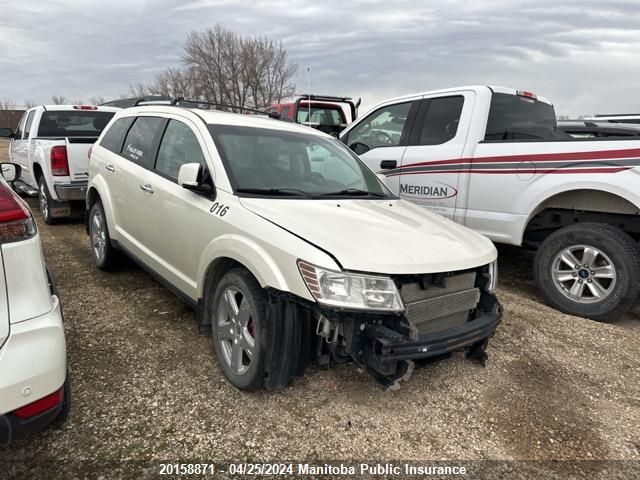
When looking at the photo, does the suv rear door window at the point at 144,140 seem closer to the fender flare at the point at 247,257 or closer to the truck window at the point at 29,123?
the fender flare at the point at 247,257

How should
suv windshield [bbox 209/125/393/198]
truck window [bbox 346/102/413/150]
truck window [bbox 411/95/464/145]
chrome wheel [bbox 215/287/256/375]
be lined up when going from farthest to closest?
truck window [bbox 346/102/413/150], truck window [bbox 411/95/464/145], suv windshield [bbox 209/125/393/198], chrome wheel [bbox 215/287/256/375]

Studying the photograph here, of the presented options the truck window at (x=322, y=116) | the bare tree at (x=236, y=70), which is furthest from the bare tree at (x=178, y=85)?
the truck window at (x=322, y=116)

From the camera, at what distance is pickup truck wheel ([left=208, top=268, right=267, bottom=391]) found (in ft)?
8.37

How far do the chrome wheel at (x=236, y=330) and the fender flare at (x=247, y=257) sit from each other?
21cm

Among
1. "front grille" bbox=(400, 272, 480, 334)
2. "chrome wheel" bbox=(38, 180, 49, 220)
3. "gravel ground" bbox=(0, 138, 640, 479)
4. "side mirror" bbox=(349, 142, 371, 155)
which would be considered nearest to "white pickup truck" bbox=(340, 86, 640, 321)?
"side mirror" bbox=(349, 142, 371, 155)

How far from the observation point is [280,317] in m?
2.46

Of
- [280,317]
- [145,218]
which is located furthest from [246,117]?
[280,317]

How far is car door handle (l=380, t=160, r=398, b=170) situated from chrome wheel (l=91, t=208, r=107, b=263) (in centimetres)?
323

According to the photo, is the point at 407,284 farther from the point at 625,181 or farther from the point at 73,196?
the point at 73,196

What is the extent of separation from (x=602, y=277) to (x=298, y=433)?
3152 mm

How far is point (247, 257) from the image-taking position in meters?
2.59

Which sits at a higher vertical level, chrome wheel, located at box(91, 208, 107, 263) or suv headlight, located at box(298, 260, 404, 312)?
suv headlight, located at box(298, 260, 404, 312)

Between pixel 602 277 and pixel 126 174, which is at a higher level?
pixel 126 174

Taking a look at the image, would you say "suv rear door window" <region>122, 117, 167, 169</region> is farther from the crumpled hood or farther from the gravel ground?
the crumpled hood
